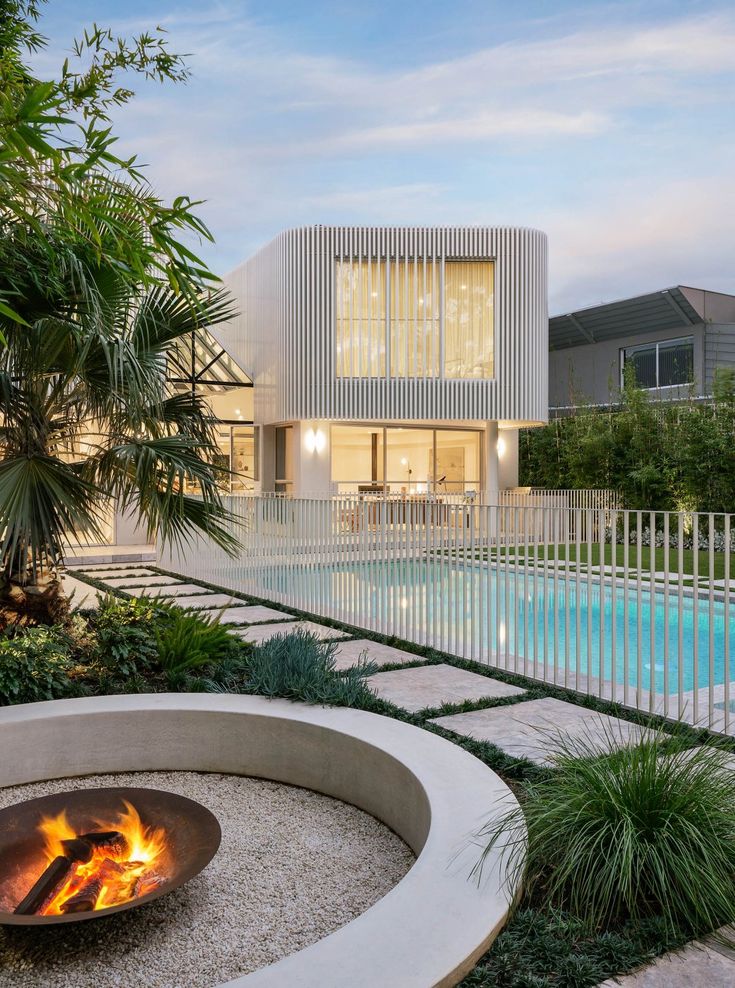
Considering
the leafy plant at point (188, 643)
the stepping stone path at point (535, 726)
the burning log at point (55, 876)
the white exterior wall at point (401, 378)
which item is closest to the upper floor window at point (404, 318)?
the white exterior wall at point (401, 378)

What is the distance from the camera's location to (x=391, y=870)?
3471mm

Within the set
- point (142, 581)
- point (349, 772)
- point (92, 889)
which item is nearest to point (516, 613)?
point (349, 772)

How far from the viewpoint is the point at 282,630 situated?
8.05 meters

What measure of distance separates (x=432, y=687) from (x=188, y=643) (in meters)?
1.90

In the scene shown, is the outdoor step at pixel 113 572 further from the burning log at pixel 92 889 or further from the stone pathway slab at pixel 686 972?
the stone pathway slab at pixel 686 972

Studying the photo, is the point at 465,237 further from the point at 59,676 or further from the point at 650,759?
the point at 650,759

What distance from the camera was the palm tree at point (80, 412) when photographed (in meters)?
4.96

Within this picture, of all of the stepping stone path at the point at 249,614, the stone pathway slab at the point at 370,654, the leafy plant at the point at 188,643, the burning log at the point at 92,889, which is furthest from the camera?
the stepping stone path at the point at 249,614

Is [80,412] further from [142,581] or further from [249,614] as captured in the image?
[142,581]

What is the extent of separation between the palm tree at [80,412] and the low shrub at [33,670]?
601mm

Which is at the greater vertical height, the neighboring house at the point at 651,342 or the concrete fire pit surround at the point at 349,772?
the neighboring house at the point at 651,342

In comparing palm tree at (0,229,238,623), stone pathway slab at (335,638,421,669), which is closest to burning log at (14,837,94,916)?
palm tree at (0,229,238,623)

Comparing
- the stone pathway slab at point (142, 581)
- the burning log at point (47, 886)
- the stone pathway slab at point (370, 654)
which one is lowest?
the burning log at point (47, 886)

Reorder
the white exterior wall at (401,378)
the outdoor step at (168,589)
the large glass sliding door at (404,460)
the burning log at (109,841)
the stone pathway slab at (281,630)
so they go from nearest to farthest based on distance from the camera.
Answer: the burning log at (109,841), the stone pathway slab at (281,630), the outdoor step at (168,589), the white exterior wall at (401,378), the large glass sliding door at (404,460)
